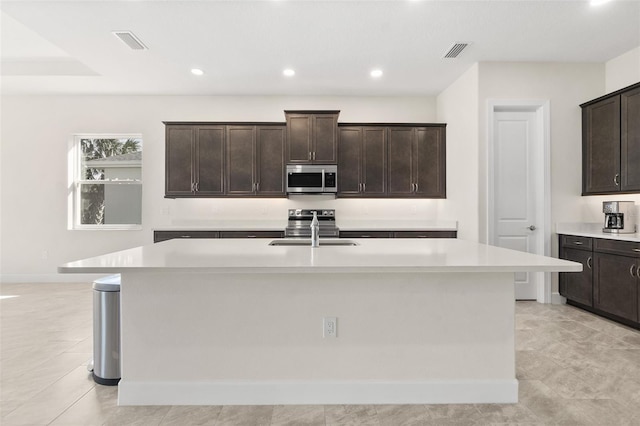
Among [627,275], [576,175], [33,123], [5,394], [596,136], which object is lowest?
[5,394]

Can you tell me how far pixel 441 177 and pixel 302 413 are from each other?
4.11m

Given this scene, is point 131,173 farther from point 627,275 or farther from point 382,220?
point 627,275

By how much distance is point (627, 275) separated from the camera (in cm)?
346

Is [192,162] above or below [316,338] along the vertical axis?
above

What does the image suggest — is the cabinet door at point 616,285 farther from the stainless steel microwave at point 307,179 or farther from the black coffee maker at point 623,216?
the stainless steel microwave at point 307,179

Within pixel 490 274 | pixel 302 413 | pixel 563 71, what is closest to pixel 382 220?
pixel 563 71

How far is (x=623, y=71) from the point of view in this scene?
4.12m

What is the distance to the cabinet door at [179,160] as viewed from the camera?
17.1ft

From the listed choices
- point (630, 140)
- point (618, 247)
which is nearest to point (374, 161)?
point (630, 140)

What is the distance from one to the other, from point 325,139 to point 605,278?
11.7ft

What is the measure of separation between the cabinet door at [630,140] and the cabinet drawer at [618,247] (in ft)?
1.88

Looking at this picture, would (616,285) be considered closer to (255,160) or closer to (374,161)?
(374,161)

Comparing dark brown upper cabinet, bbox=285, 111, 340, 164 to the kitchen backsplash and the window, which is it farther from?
the window

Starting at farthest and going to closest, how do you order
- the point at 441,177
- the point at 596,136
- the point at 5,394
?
the point at 441,177
the point at 596,136
the point at 5,394
